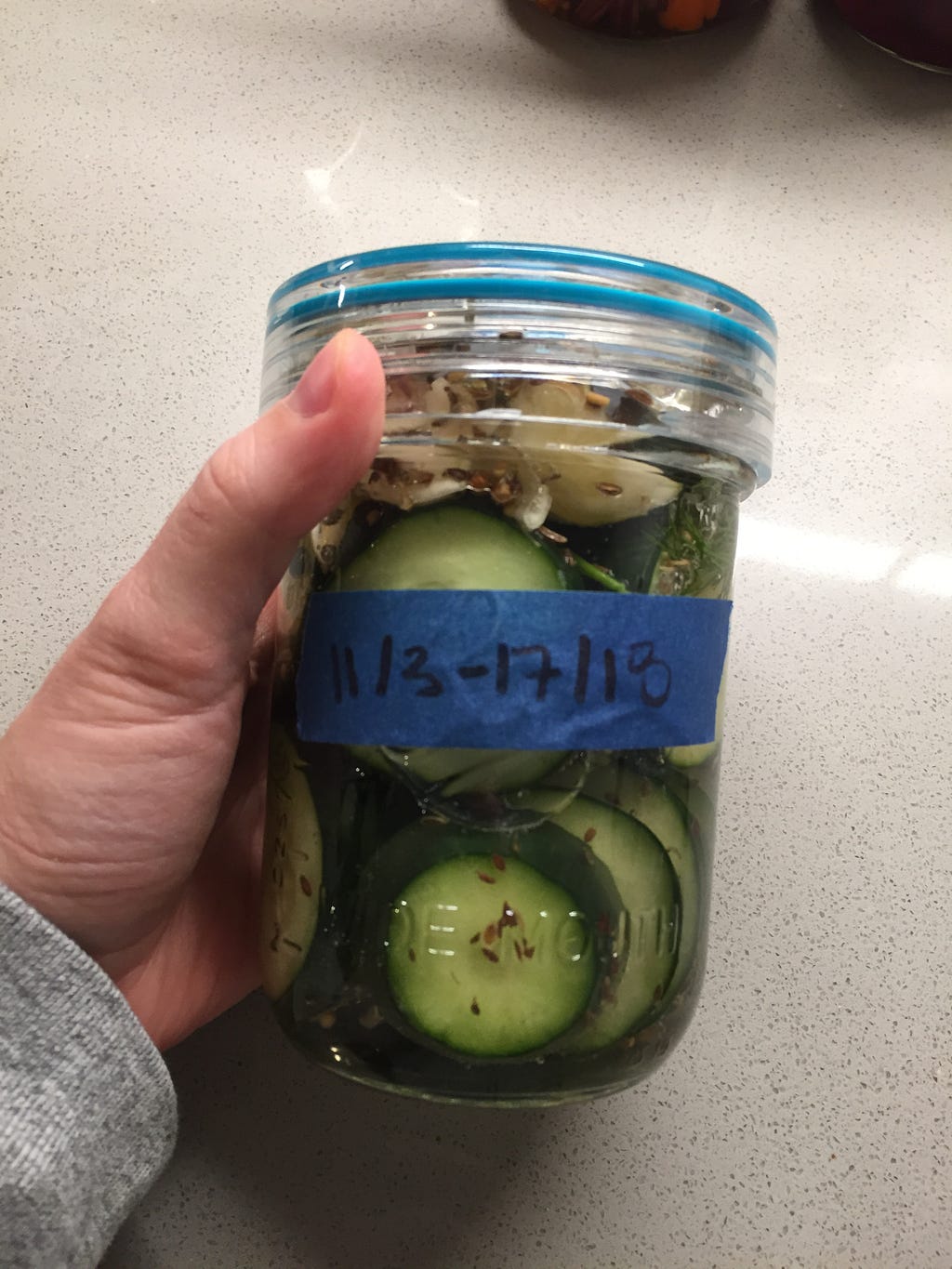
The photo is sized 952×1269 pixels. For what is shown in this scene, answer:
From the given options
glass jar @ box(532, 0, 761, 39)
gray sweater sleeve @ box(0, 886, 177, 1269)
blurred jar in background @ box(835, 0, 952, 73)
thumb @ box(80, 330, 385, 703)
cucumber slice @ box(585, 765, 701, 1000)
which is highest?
blurred jar in background @ box(835, 0, 952, 73)

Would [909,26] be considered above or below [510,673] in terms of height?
above

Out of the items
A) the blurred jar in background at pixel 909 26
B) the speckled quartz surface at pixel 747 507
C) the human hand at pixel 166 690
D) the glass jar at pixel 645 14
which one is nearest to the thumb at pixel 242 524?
the human hand at pixel 166 690

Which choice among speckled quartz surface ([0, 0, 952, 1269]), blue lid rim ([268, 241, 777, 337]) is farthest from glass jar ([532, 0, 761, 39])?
blue lid rim ([268, 241, 777, 337])

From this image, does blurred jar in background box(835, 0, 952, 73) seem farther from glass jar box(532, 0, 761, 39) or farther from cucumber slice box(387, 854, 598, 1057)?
cucumber slice box(387, 854, 598, 1057)

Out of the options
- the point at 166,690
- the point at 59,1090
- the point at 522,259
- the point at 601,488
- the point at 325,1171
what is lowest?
the point at 325,1171

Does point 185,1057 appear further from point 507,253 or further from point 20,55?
point 20,55

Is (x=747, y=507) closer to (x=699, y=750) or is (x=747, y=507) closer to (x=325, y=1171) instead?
(x=699, y=750)

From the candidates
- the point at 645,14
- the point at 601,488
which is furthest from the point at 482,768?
the point at 645,14
